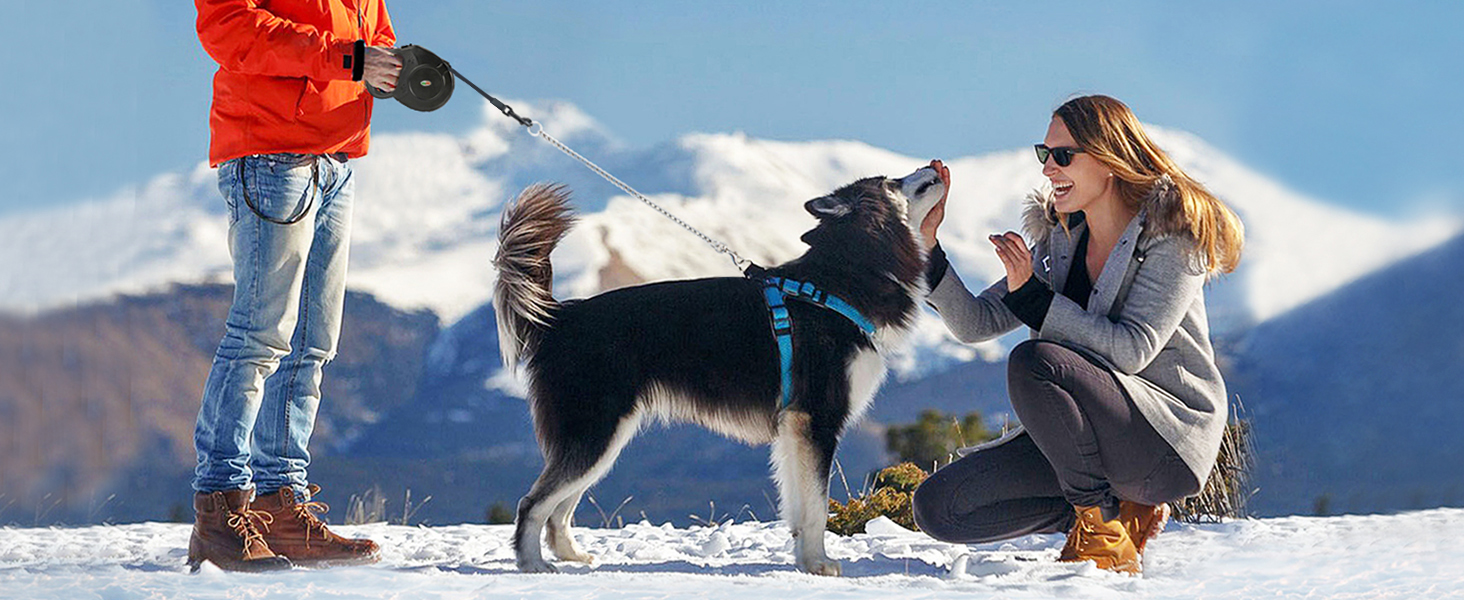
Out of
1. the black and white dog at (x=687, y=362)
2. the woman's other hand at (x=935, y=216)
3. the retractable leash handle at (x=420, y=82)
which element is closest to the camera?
the retractable leash handle at (x=420, y=82)

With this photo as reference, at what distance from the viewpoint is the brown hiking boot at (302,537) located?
2902 mm

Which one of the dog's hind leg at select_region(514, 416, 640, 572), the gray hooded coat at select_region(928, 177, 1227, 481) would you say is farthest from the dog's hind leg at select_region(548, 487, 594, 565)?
the gray hooded coat at select_region(928, 177, 1227, 481)

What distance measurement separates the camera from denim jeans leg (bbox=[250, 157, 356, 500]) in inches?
114

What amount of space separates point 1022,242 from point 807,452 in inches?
29.8

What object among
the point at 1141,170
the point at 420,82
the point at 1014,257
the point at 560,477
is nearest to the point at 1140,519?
the point at 1014,257

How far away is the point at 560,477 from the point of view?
289cm

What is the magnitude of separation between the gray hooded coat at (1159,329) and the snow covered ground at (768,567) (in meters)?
0.38

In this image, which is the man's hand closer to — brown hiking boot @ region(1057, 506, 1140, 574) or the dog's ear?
the dog's ear

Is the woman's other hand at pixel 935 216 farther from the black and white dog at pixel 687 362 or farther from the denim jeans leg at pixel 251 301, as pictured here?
the denim jeans leg at pixel 251 301

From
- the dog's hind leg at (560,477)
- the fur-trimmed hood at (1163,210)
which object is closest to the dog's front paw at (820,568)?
the dog's hind leg at (560,477)

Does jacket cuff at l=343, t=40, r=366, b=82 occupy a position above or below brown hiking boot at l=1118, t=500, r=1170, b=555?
above

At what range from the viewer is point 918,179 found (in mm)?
3291

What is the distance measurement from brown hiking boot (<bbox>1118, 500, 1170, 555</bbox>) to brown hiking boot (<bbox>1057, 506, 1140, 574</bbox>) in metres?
0.05

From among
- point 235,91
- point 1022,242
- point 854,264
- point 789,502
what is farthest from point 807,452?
point 235,91
